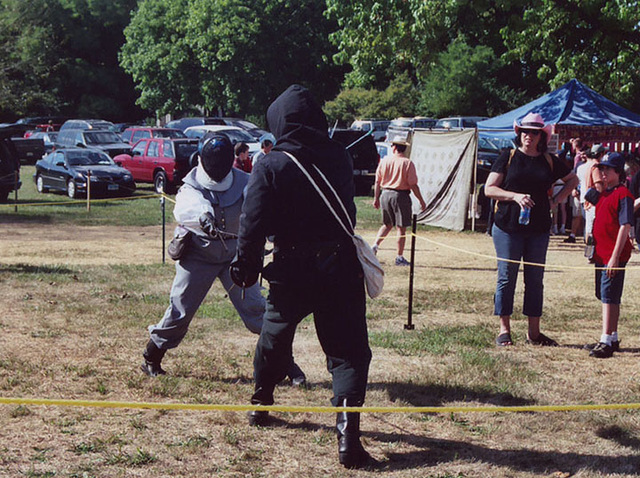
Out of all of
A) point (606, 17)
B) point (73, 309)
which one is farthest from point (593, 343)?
point (606, 17)

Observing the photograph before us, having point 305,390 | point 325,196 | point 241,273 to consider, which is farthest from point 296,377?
point 325,196

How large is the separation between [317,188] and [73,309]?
4.94 meters

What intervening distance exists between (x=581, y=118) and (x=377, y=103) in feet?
76.8

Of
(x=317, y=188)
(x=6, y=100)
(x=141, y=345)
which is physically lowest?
(x=141, y=345)

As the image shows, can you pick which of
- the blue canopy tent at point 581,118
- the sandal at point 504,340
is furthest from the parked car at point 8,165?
the sandal at point 504,340

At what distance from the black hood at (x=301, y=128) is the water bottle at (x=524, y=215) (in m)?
2.69

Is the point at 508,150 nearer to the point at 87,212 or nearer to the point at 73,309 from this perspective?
the point at 73,309

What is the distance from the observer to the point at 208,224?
5.49 m

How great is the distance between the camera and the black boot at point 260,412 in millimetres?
5008

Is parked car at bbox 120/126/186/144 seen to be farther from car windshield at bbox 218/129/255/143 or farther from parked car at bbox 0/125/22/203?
parked car at bbox 0/125/22/203

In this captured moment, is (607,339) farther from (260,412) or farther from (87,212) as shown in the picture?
(87,212)

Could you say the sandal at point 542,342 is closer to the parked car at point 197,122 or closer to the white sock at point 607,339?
the white sock at point 607,339

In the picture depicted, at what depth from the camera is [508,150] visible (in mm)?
7066

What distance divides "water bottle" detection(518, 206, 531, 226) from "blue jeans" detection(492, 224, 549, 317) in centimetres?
14
